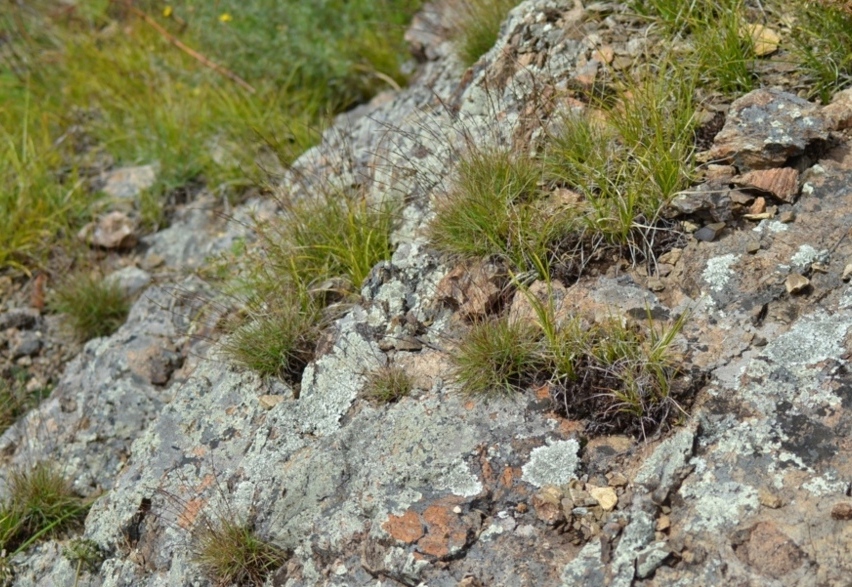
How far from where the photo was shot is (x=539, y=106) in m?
3.74

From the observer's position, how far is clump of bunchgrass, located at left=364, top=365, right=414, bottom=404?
3143 mm

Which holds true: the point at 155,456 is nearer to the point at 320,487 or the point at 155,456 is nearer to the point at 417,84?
the point at 320,487

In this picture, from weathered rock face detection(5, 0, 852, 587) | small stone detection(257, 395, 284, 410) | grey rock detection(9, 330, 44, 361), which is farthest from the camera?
grey rock detection(9, 330, 44, 361)

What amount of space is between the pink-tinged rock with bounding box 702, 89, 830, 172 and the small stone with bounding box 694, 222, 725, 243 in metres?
0.26

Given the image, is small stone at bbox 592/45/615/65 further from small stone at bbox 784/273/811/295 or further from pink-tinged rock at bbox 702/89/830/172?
small stone at bbox 784/273/811/295

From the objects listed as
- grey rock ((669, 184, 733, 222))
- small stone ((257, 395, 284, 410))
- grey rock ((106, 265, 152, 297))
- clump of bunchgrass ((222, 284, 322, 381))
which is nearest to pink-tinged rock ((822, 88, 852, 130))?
grey rock ((669, 184, 733, 222))

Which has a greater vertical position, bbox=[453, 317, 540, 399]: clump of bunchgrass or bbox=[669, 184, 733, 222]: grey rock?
bbox=[669, 184, 733, 222]: grey rock

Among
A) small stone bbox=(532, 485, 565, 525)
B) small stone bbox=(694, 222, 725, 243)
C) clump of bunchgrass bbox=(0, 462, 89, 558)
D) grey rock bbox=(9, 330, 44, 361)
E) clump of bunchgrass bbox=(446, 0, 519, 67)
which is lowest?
clump of bunchgrass bbox=(0, 462, 89, 558)

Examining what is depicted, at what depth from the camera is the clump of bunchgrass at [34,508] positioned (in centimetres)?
363

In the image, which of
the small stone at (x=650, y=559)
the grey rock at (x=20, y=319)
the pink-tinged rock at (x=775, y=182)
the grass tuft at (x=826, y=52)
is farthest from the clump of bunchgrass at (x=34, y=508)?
the grass tuft at (x=826, y=52)

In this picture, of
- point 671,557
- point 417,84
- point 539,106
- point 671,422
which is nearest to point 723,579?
point 671,557

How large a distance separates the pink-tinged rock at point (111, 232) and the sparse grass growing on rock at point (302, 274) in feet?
4.11

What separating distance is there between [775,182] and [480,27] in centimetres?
196

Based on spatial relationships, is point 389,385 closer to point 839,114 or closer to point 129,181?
point 839,114
